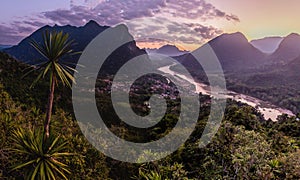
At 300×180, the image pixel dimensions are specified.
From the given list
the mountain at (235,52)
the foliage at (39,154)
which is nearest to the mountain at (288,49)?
the mountain at (235,52)

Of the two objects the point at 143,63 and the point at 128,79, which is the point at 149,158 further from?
the point at 143,63

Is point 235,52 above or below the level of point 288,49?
below

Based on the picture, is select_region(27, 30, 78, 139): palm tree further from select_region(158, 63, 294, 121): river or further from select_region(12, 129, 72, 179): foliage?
select_region(158, 63, 294, 121): river

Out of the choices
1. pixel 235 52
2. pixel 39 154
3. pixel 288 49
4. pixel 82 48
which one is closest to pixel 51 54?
pixel 39 154

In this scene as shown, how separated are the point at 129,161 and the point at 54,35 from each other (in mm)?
6557

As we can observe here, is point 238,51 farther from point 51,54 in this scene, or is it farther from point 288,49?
point 51,54

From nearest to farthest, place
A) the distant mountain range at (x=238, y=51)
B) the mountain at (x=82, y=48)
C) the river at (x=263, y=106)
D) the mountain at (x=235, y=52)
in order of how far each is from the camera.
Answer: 1. the river at (x=263, y=106)
2. the mountain at (x=82, y=48)
3. the distant mountain range at (x=238, y=51)
4. the mountain at (x=235, y=52)

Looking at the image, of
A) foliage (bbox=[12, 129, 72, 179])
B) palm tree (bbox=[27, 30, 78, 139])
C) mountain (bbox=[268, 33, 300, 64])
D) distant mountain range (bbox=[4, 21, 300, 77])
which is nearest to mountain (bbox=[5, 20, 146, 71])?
distant mountain range (bbox=[4, 21, 300, 77])

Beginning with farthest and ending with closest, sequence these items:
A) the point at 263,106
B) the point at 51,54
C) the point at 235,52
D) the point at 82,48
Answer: the point at 235,52 → the point at 82,48 → the point at 263,106 → the point at 51,54

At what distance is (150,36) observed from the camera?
13609mm

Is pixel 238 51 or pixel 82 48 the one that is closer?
pixel 82 48

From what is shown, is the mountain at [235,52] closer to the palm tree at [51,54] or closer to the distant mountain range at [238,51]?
the distant mountain range at [238,51]

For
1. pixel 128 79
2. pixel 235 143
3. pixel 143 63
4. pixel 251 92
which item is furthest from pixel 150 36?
pixel 251 92

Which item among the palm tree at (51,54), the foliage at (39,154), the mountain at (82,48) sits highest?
the mountain at (82,48)
